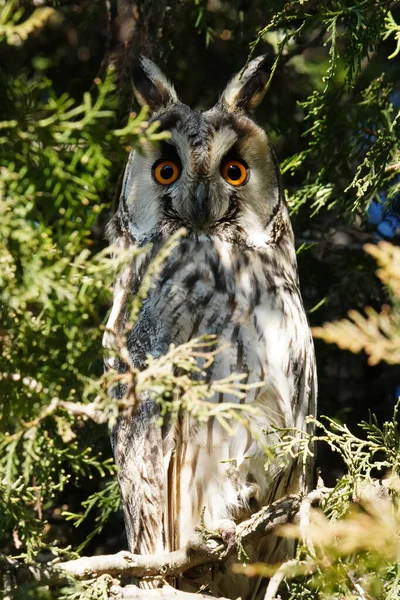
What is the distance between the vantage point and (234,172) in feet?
9.07

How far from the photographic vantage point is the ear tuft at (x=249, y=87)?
2951 mm


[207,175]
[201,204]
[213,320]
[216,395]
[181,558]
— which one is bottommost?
[181,558]

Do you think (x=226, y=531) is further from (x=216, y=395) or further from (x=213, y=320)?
(x=213, y=320)

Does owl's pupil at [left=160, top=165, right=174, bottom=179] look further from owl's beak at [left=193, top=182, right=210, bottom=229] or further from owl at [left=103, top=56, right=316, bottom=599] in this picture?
owl's beak at [left=193, top=182, right=210, bottom=229]

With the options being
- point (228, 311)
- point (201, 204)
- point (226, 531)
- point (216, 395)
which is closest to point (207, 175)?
point (201, 204)

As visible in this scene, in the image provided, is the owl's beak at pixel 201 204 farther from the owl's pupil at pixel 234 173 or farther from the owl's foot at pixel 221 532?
the owl's foot at pixel 221 532

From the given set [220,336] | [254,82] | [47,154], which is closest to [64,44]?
[254,82]

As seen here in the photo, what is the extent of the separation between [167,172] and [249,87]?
1.71 ft

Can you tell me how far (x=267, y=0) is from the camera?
286 centimetres

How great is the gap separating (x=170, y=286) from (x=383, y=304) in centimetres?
115

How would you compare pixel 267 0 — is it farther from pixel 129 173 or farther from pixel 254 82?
pixel 129 173

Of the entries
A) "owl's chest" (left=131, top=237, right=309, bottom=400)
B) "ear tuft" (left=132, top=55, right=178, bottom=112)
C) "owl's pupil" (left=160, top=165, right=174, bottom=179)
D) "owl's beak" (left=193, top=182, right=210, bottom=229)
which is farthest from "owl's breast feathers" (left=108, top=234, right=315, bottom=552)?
"ear tuft" (left=132, top=55, right=178, bottom=112)

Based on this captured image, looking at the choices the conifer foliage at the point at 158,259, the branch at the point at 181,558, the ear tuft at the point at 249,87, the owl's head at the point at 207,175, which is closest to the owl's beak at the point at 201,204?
the owl's head at the point at 207,175

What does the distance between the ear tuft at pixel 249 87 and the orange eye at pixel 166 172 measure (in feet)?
1.21
